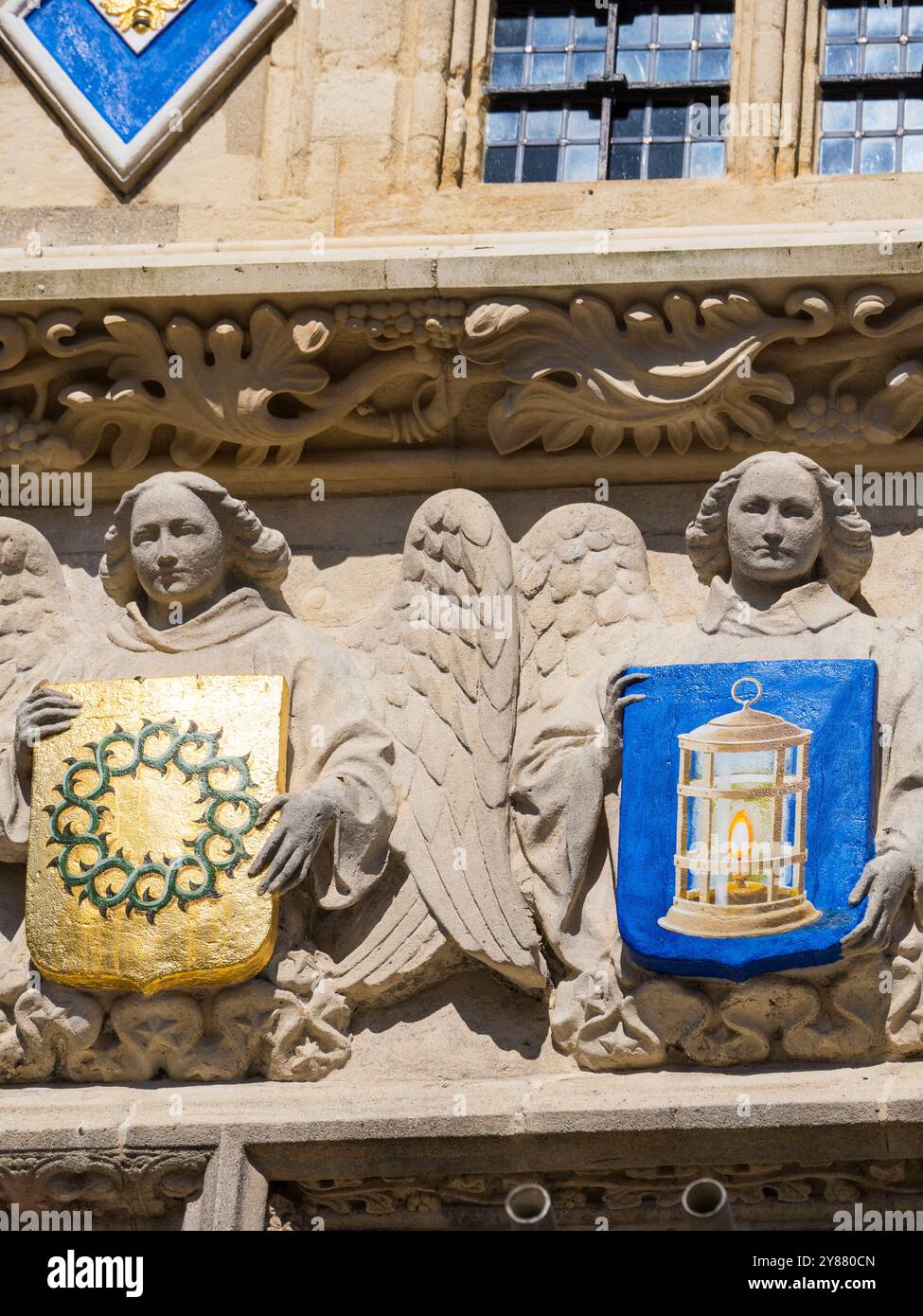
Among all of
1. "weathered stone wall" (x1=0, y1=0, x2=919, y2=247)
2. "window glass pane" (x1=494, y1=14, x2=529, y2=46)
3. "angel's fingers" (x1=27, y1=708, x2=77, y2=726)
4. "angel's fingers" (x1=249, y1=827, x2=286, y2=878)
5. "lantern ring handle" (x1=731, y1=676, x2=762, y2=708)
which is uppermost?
"window glass pane" (x1=494, y1=14, x2=529, y2=46)

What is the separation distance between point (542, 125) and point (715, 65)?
0.55 m

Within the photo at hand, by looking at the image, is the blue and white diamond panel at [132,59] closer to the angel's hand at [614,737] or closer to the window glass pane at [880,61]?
the window glass pane at [880,61]

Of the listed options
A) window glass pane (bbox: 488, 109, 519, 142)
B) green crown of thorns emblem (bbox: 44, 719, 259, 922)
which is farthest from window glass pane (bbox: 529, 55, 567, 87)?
green crown of thorns emblem (bbox: 44, 719, 259, 922)

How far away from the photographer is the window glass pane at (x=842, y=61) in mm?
10867

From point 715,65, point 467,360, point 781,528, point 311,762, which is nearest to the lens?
point 781,528

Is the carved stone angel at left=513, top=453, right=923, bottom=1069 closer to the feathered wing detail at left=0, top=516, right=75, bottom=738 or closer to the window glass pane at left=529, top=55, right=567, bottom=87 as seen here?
the feathered wing detail at left=0, top=516, right=75, bottom=738

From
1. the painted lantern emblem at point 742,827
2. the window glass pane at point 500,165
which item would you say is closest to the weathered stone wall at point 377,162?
the window glass pane at point 500,165

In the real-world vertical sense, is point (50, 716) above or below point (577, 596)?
below

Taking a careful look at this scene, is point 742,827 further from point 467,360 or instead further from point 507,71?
point 507,71

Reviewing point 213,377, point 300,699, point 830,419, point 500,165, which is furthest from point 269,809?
point 500,165

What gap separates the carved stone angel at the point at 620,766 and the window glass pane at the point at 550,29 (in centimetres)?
191

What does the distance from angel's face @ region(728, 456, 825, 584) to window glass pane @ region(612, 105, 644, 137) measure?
170 centimetres

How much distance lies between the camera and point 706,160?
35.4ft

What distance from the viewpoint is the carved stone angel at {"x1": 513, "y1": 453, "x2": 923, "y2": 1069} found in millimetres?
9062
